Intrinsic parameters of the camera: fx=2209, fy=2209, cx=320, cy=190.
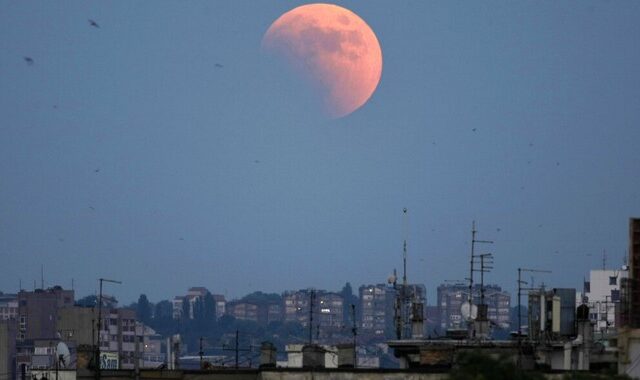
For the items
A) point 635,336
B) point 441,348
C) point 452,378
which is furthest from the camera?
point 441,348

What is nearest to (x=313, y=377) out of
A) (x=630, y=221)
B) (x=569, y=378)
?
(x=630, y=221)

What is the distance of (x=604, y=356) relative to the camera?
79000 millimetres

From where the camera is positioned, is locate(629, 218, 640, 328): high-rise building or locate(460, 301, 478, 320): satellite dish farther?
locate(460, 301, 478, 320): satellite dish

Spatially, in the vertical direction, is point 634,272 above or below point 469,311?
above

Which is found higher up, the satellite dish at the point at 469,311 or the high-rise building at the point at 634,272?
the high-rise building at the point at 634,272

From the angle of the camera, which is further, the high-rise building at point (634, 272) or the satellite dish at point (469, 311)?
the satellite dish at point (469, 311)

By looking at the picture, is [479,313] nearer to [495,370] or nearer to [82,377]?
[82,377]

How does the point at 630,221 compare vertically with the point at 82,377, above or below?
above

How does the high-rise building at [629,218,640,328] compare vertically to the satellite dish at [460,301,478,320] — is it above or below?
above

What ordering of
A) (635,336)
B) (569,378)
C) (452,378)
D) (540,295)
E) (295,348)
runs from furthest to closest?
1. (295,348)
2. (540,295)
3. (635,336)
4. (569,378)
5. (452,378)

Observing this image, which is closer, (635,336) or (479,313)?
(635,336)

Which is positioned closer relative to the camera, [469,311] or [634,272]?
[634,272]

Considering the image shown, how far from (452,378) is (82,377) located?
104ft

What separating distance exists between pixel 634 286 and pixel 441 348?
8671mm
